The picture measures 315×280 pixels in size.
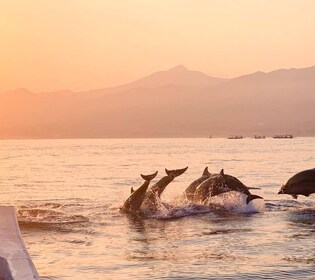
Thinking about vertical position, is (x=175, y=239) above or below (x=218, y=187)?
below

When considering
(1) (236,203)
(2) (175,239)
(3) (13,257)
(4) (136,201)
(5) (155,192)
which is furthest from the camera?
(1) (236,203)

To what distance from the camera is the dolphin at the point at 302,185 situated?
27094mm

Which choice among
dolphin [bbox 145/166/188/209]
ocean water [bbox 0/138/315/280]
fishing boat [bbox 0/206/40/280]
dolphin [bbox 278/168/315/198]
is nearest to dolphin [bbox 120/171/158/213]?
dolphin [bbox 145/166/188/209]

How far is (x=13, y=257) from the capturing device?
31.5 ft

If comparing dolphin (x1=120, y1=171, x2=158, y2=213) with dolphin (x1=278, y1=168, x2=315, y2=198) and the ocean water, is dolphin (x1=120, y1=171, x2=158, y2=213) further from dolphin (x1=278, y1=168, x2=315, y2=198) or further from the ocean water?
dolphin (x1=278, y1=168, x2=315, y2=198)

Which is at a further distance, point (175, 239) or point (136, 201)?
point (136, 201)

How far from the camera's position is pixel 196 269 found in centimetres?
1456

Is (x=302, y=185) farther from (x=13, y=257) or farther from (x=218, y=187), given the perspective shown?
(x=13, y=257)

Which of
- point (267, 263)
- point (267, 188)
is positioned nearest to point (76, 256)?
point (267, 263)

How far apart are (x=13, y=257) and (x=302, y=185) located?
64.1 feet

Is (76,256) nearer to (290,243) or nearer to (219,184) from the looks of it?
(290,243)

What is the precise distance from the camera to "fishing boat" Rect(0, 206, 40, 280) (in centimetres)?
866

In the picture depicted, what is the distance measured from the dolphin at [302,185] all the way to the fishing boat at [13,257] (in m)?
16.9

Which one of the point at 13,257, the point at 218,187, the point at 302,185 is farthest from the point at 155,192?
the point at 13,257
